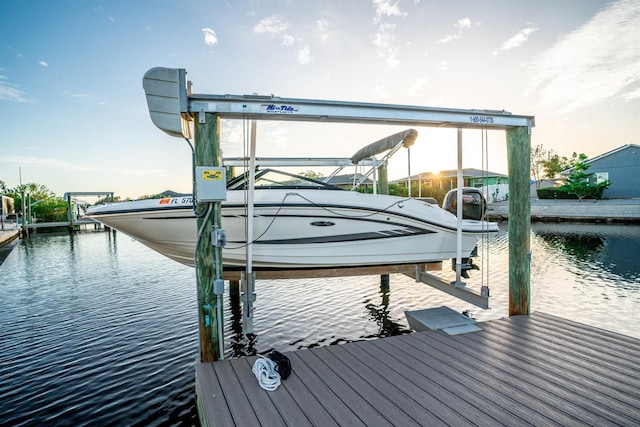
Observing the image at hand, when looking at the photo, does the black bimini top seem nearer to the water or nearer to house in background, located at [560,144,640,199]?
the water

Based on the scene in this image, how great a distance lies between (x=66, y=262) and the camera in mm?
11828

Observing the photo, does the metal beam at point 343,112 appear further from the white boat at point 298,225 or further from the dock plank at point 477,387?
the dock plank at point 477,387

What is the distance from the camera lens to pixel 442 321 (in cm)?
384

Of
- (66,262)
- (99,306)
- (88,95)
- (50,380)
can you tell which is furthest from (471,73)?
(88,95)

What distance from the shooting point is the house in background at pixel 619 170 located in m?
26.1

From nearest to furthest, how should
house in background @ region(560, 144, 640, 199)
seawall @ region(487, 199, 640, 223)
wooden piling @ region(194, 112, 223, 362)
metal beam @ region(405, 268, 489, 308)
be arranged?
wooden piling @ region(194, 112, 223, 362) < metal beam @ region(405, 268, 489, 308) < seawall @ region(487, 199, 640, 223) < house in background @ region(560, 144, 640, 199)

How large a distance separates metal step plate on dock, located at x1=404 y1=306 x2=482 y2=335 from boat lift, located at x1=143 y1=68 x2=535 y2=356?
1.13 feet

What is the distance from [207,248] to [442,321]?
3.11 meters

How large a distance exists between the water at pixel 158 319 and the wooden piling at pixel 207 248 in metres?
1.13

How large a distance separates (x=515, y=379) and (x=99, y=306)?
804cm

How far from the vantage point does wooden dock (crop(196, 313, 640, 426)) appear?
6.50ft

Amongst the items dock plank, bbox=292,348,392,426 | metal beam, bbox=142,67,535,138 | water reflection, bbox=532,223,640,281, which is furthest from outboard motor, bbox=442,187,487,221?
water reflection, bbox=532,223,640,281

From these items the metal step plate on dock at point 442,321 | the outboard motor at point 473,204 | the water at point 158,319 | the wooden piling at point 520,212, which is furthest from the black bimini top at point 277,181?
the water at point 158,319

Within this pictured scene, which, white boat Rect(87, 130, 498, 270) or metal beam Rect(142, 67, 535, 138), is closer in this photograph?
metal beam Rect(142, 67, 535, 138)
